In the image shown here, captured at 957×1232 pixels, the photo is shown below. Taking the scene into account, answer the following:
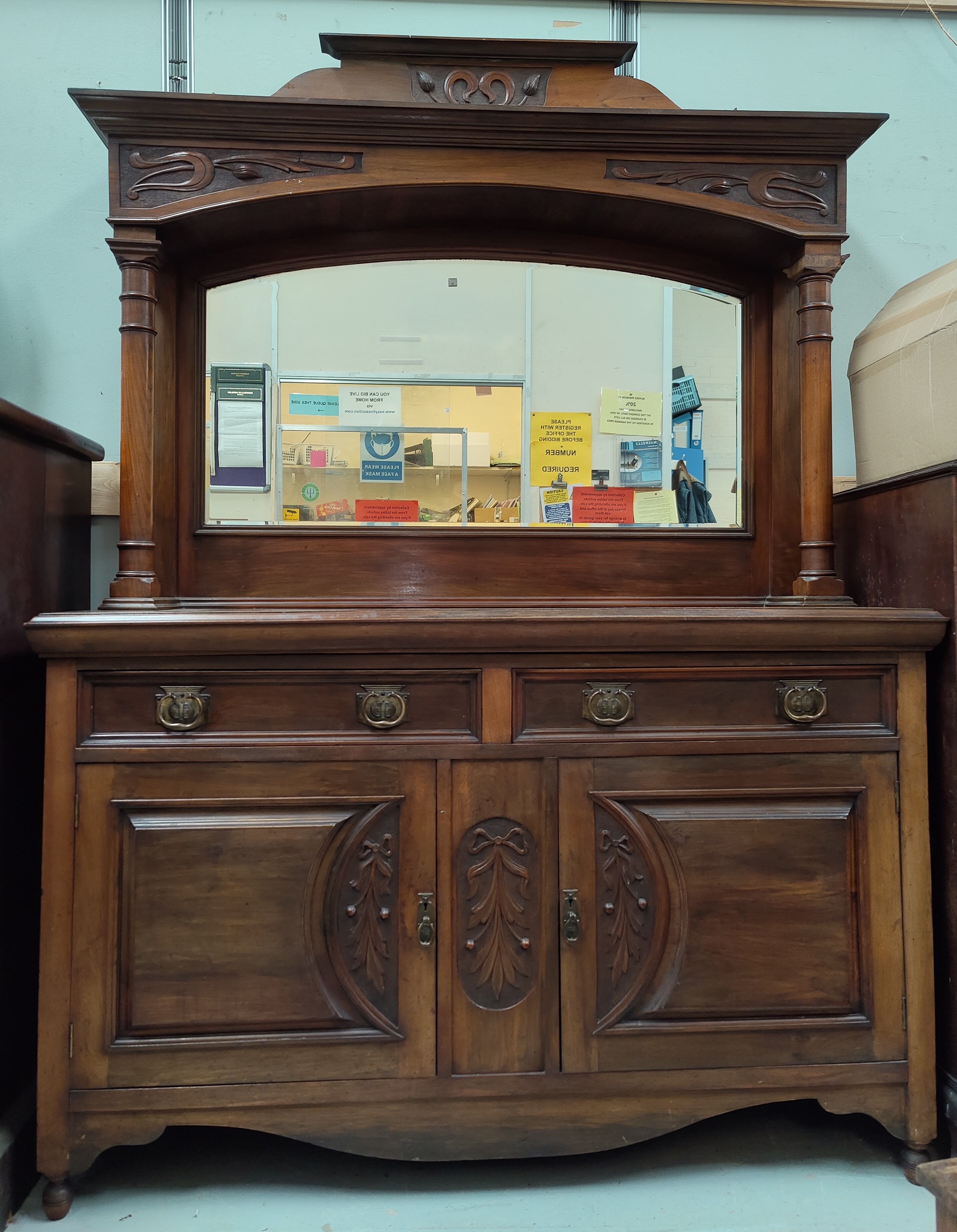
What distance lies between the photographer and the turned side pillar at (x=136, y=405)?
1497 mm

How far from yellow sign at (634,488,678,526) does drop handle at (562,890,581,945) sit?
0.88 meters

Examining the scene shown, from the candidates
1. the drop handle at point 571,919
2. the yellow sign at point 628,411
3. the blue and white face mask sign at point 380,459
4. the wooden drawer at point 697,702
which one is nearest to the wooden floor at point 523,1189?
the drop handle at point 571,919

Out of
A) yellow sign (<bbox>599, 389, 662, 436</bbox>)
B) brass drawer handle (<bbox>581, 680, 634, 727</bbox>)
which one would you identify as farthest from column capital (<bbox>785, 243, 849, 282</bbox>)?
brass drawer handle (<bbox>581, 680, 634, 727</bbox>)

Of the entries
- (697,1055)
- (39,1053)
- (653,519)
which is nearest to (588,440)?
(653,519)

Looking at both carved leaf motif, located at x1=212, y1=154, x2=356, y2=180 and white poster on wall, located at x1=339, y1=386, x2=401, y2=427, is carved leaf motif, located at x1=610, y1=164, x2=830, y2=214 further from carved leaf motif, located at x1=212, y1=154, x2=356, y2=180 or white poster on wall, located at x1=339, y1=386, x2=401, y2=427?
white poster on wall, located at x1=339, y1=386, x2=401, y2=427

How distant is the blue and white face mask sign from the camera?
5.79 feet

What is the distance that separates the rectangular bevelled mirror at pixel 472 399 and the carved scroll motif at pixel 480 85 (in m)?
0.33

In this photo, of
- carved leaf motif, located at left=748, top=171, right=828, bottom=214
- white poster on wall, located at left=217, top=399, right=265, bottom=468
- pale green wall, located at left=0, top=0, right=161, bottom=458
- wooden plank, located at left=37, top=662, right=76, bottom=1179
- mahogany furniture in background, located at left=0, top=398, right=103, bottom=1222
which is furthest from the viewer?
pale green wall, located at left=0, top=0, right=161, bottom=458

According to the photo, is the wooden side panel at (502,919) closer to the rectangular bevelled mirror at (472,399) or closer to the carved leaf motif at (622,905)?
the carved leaf motif at (622,905)

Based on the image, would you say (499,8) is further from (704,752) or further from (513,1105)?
(513,1105)

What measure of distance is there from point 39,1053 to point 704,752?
4.06 ft

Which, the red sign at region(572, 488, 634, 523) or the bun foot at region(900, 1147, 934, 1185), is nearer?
the bun foot at region(900, 1147, 934, 1185)

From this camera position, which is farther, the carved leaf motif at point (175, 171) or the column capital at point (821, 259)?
the column capital at point (821, 259)

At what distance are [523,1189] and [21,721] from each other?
126 cm
